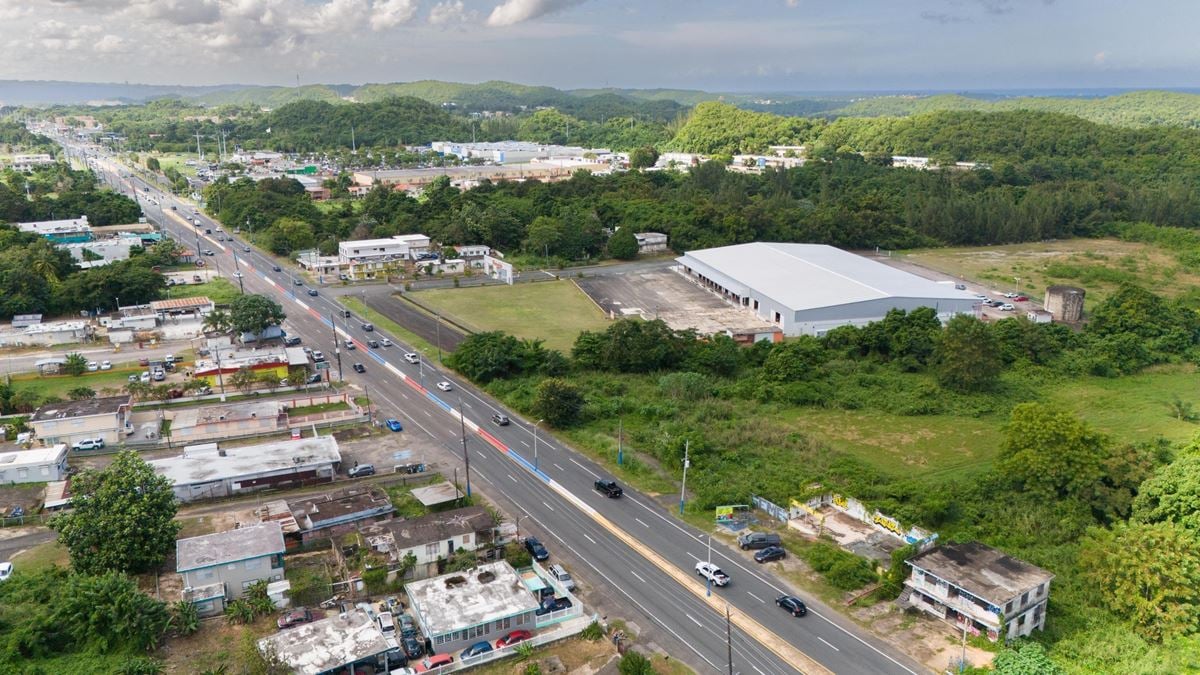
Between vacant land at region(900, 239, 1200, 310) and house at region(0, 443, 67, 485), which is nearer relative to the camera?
house at region(0, 443, 67, 485)

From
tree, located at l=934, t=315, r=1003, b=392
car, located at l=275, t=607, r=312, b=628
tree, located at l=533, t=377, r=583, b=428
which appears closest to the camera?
car, located at l=275, t=607, r=312, b=628

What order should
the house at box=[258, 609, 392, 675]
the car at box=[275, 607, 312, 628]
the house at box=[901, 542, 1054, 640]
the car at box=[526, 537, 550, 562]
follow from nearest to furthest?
the house at box=[258, 609, 392, 675], the house at box=[901, 542, 1054, 640], the car at box=[275, 607, 312, 628], the car at box=[526, 537, 550, 562]

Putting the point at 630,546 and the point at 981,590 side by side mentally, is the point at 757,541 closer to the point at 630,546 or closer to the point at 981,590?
the point at 630,546

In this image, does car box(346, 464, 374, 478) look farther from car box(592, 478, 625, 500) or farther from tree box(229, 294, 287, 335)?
tree box(229, 294, 287, 335)

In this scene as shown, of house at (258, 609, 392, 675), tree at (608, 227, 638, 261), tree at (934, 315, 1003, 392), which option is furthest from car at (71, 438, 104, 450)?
tree at (608, 227, 638, 261)

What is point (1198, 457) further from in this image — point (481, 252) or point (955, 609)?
point (481, 252)

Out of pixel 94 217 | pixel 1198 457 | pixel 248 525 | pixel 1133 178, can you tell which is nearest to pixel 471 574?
pixel 248 525

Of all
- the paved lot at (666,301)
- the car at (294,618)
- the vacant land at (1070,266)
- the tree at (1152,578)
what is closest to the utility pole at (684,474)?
the tree at (1152,578)

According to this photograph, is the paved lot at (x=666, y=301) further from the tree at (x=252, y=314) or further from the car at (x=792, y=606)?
the car at (x=792, y=606)
